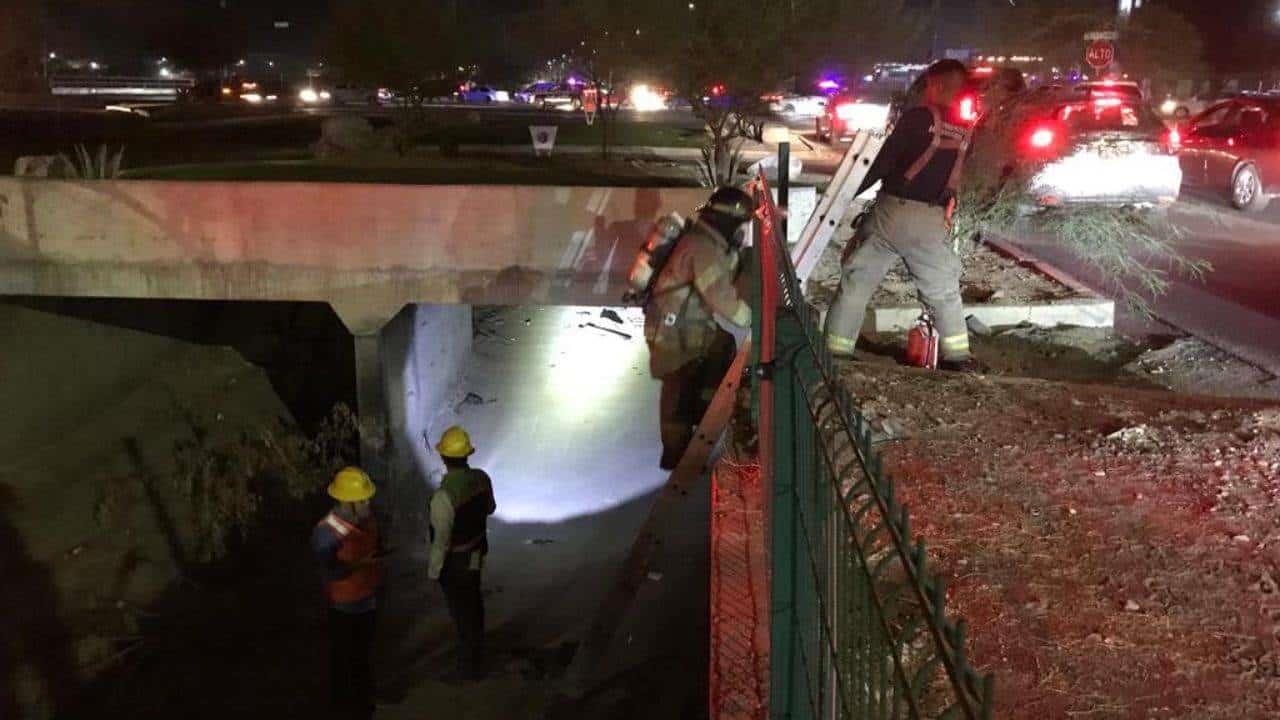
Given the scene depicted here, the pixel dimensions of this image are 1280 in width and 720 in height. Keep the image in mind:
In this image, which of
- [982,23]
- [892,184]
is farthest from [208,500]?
[982,23]

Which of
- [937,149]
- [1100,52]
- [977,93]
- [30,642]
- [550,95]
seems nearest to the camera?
[937,149]

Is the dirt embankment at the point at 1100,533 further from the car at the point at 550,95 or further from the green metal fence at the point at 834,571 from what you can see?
the car at the point at 550,95

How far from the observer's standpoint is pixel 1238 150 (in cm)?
1736

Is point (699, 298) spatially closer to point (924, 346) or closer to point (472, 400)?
point (924, 346)

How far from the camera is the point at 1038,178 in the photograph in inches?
454

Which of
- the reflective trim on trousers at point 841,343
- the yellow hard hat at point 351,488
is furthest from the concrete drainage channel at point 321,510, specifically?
the yellow hard hat at point 351,488

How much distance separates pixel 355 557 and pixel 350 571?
9 cm

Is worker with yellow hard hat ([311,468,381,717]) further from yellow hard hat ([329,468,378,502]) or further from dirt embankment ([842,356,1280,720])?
dirt embankment ([842,356,1280,720])

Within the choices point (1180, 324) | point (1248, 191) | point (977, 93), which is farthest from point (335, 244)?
point (1248, 191)

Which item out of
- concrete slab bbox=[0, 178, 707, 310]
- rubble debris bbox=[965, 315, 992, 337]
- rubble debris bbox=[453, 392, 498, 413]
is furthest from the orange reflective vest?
rubble debris bbox=[453, 392, 498, 413]

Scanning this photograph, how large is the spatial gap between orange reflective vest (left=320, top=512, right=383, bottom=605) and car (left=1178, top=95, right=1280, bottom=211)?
1409 centimetres

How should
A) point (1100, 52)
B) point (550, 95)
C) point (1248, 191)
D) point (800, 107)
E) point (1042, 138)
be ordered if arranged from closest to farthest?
1. point (1042, 138)
2. point (1248, 191)
3. point (1100, 52)
4. point (800, 107)
5. point (550, 95)

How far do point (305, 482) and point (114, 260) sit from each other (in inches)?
122

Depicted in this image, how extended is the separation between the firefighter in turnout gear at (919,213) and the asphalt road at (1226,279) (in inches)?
115
